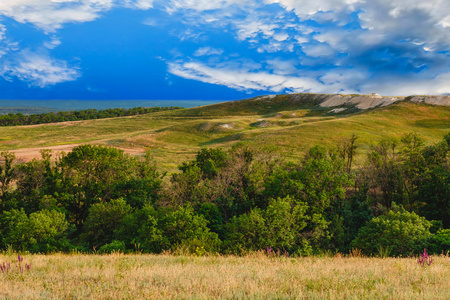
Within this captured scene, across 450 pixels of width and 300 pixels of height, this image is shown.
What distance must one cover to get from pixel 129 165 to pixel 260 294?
3747 cm

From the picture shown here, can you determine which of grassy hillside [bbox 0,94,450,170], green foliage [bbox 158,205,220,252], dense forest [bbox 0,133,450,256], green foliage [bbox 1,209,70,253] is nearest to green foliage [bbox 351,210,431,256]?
dense forest [bbox 0,133,450,256]

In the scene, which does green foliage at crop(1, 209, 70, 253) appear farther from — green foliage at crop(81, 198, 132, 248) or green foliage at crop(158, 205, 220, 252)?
green foliage at crop(158, 205, 220, 252)

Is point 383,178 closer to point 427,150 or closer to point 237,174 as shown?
point 427,150

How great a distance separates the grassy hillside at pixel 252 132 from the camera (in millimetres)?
84875

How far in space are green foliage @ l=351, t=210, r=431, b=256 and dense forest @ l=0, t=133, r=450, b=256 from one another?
85mm

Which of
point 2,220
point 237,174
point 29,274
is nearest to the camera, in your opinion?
point 29,274

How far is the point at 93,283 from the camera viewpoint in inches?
294

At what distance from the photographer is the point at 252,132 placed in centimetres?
10200

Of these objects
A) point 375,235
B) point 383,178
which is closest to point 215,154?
point 383,178

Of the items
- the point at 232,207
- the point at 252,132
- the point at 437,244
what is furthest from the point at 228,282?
the point at 252,132

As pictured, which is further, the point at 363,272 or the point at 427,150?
the point at 427,150

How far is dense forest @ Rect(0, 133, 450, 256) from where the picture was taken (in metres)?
22.5

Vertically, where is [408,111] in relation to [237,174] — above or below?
above

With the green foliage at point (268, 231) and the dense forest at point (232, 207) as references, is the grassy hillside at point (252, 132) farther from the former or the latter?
the green foliage at point (268, 231)
